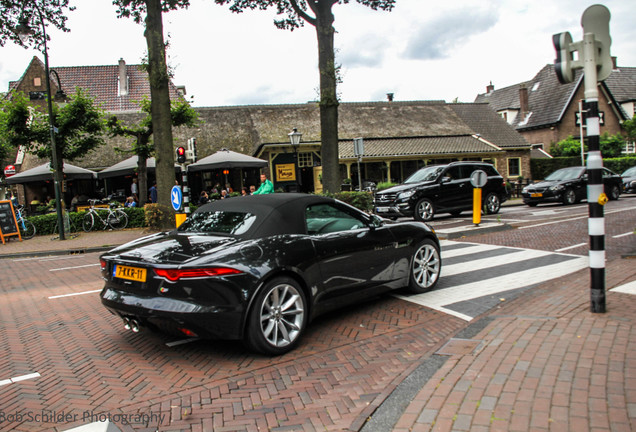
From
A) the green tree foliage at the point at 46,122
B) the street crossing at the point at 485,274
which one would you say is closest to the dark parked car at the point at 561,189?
the street crossing at the point at 485,274

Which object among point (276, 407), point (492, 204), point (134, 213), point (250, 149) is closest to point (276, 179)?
point (250, 149)

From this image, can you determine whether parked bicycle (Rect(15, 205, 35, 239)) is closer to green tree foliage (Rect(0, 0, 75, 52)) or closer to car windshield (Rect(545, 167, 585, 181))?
green tree foliage (Rect(0, 0, 75, 52))

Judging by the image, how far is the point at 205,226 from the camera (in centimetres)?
472

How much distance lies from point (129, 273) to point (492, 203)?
14852 mm

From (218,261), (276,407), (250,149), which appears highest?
(250,149)

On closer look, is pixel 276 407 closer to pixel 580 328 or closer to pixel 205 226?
pixel 205 226

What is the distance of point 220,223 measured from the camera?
4617 millimetres

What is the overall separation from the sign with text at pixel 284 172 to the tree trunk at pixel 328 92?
41.8 ft

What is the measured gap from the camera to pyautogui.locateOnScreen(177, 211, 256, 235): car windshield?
439cm

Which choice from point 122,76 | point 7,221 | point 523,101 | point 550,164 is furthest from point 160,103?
point 523,101

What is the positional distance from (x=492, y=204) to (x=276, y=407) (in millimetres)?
15056

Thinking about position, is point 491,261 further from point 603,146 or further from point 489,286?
point 603,146

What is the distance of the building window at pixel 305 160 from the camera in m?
29.7

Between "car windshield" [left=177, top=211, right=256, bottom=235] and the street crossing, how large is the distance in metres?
2.42
